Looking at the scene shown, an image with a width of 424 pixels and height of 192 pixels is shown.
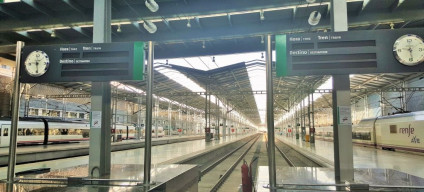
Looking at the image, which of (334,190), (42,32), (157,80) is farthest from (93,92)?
(157,80)

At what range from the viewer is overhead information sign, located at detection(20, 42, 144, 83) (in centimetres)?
472

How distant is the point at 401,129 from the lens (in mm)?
18281

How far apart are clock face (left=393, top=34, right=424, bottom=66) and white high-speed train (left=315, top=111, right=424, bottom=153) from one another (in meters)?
14.3

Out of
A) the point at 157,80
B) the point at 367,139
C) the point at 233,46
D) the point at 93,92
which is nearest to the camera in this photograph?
the point at 93,92

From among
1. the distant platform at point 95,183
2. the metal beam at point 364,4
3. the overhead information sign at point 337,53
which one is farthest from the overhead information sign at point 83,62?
the metal beam at point 364,4

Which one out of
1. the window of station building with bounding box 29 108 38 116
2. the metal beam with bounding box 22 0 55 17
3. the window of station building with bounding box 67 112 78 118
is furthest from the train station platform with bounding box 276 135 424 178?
the window of station building with bounding box 67 112 78 118

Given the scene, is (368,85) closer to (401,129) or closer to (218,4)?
(401,129)

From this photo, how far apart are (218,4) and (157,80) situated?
18.7 meters

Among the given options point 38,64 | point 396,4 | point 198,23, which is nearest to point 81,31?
point 198,23

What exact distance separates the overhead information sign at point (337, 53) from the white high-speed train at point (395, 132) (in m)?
14.4

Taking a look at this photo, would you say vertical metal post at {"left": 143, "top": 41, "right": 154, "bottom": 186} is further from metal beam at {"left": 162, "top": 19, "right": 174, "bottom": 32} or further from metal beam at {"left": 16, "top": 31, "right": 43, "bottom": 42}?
metal beam at {"left": 16, "top": 31, "right": 43, "bottom": 42}

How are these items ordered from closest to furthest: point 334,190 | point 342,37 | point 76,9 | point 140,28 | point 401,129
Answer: point 334,190, point 342,37, point 76,9, point 140,28, point 401,129

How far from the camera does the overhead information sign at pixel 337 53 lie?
4.29m

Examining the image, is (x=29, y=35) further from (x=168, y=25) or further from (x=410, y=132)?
(x=410, y=132)
